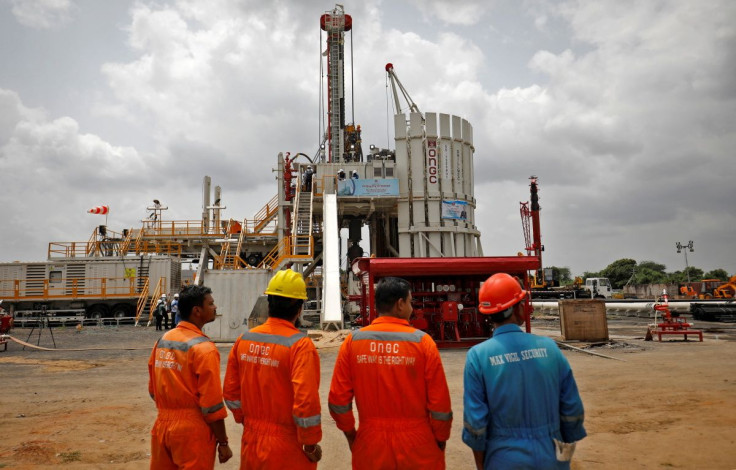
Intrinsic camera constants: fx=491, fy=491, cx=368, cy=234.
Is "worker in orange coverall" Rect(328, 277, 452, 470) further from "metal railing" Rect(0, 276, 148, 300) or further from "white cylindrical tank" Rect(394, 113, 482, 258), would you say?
"metal railing" Rect(0, 276, 148, 300)

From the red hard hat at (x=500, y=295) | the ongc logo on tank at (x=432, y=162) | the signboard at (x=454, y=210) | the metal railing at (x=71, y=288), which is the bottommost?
the red hard hat at (x=500, y=295)

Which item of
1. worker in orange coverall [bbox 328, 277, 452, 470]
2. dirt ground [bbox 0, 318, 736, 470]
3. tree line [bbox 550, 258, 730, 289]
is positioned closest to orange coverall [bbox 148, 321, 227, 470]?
worker in orange coverall [bbox 328, 277, 452, 470]

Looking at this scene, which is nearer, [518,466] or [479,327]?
[518,466]

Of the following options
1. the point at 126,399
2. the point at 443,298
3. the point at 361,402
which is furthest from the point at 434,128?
the point at 361,402

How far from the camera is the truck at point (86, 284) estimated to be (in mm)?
25172

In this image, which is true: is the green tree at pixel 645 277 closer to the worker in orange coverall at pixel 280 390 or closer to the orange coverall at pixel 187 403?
the worker in orange coverall at pixel 280 390

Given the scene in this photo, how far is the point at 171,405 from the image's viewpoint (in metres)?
3.25

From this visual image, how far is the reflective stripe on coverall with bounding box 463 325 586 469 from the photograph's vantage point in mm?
2506

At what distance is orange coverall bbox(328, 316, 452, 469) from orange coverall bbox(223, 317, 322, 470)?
24 cm

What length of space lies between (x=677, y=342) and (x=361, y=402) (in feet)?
47.3

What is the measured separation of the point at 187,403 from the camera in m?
3.21

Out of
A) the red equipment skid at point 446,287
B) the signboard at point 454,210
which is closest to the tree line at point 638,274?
the signboard at point 454,210

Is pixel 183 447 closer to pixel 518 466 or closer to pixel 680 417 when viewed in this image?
pixel 518 466

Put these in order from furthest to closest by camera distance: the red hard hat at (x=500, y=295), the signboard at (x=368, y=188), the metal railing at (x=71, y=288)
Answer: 1. the signboard at (x=368, y=188)
2. the metal railing at (x=71, y=288)
3. the red hard hat at (x=500, y=295)
